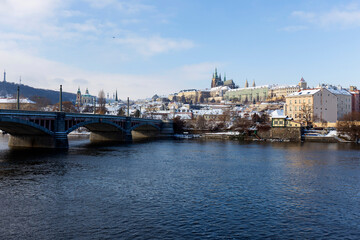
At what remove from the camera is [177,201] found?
20938 millimetres

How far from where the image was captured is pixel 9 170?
103ft

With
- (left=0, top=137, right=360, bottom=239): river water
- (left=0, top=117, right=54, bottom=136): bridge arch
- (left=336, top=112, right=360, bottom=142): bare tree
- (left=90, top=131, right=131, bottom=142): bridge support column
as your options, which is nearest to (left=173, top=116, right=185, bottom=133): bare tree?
(left=90, top=131, right=131, bottom=142): bridge support column

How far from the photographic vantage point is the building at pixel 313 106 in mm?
97250

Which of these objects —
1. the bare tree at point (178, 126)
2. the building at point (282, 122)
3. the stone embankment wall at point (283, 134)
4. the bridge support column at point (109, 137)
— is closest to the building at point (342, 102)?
the building at point (282, 122)

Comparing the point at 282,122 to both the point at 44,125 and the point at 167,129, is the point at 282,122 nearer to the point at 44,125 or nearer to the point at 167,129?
the point at 167,129

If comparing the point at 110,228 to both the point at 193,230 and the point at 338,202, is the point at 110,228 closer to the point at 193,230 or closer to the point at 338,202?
the point at 193,230

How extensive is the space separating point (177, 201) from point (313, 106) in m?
85.9

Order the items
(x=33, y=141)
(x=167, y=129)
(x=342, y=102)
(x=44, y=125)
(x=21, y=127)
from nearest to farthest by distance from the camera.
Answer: (x=21, y=127), (x=44, y=125), (x=33, y=141), (x=167, y=129), (x=342, y=102)

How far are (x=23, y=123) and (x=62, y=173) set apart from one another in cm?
1754

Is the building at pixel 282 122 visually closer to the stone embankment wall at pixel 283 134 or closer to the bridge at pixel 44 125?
the stone embankment wall at pixel 283 134

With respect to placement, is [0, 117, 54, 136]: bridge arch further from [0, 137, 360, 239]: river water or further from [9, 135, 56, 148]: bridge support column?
[0, 137, 360, 239]: river water

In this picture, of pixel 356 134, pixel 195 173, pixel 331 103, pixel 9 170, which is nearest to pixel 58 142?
pixel 9 170

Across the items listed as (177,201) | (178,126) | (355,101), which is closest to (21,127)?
(177,201)

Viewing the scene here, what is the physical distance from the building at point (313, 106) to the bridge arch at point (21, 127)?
70143 millimetres
